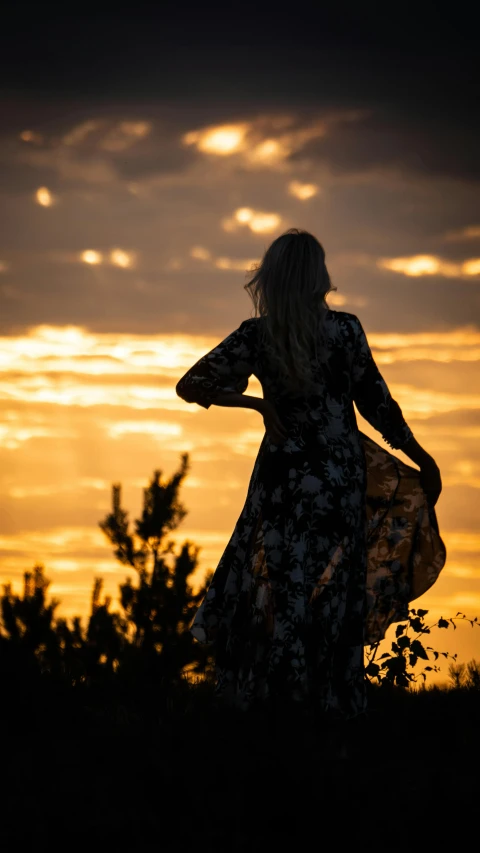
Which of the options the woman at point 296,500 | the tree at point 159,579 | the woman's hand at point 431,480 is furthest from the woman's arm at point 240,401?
the tree at point 159,579

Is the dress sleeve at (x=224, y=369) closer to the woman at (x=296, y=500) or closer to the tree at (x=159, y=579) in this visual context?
the woman at (x=296, y=500)

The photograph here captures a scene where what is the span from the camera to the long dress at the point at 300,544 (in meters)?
4.45

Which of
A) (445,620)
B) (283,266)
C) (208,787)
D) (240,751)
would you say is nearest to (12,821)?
(208,787)

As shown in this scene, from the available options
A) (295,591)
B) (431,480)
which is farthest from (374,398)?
(295,591)

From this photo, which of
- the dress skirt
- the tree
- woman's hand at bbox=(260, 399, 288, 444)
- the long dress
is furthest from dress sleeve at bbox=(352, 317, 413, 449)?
the tree

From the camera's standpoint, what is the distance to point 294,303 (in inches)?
170

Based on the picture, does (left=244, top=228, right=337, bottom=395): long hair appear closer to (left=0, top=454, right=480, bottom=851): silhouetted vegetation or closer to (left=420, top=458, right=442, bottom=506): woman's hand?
(left=420, top=458, right=442, bottom=506): woman's hand

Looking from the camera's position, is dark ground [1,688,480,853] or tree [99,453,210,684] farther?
tree [99,453,210,684]

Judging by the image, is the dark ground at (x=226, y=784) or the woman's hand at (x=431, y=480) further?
the woman's hand at (x=431, y=480)

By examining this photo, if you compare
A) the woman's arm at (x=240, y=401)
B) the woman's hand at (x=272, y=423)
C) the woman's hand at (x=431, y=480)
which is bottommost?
the woman's hand at (x=431, y=480)

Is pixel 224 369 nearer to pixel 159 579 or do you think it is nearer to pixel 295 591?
pixel 295 591

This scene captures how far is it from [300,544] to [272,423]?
554 mm

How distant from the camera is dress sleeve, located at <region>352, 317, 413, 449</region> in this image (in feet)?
15.1

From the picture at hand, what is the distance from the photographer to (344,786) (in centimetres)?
317
